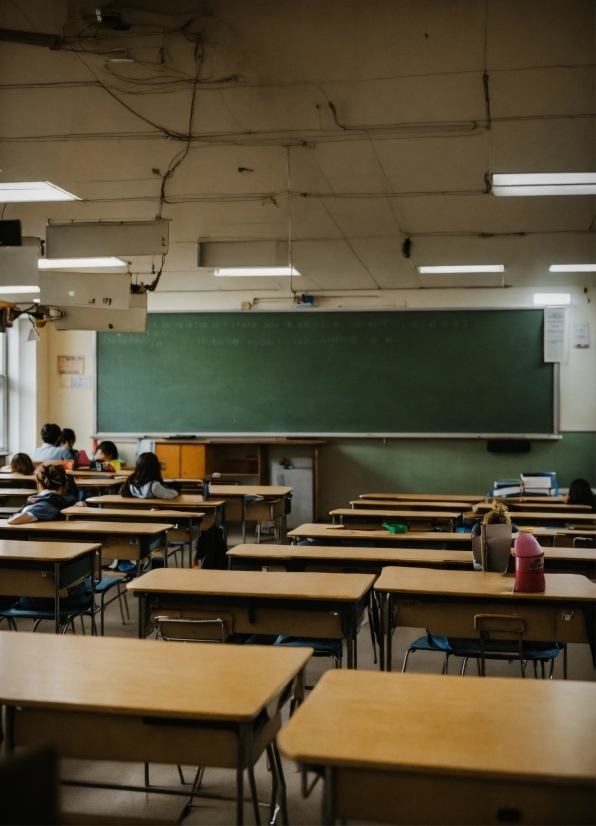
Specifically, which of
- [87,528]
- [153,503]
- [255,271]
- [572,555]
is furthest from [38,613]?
[255,271]

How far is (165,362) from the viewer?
10.2m

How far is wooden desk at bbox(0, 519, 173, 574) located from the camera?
4.54 metres

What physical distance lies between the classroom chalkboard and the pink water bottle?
6714 mm

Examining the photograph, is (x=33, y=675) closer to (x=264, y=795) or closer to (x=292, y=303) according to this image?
(x=264, y=795)

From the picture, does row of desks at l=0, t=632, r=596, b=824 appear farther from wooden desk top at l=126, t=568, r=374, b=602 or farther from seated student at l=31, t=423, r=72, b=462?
seated student at l=31, t=423, r=72, b=462

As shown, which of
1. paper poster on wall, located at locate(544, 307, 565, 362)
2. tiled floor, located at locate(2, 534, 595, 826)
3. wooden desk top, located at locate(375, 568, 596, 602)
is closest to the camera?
tiled floor, located at locate(2, 534, 595, 826)

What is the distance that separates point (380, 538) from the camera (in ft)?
15.3

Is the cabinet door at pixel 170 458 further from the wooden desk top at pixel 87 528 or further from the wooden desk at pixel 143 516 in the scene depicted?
the wooden desk top at pixel 87 528

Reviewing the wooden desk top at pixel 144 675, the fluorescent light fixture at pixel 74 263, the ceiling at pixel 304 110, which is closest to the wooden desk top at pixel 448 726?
the wooden desk top at pixel 144 675

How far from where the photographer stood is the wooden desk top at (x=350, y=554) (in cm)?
384

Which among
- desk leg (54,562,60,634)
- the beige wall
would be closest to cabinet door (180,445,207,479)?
the beige wall

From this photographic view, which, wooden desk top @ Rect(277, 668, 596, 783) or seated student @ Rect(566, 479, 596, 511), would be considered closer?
wooden desk top @ Rect(277, 668, 596, 783)

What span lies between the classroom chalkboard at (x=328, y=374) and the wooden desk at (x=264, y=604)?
6682 mm

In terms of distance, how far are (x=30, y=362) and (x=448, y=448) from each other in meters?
5.59
